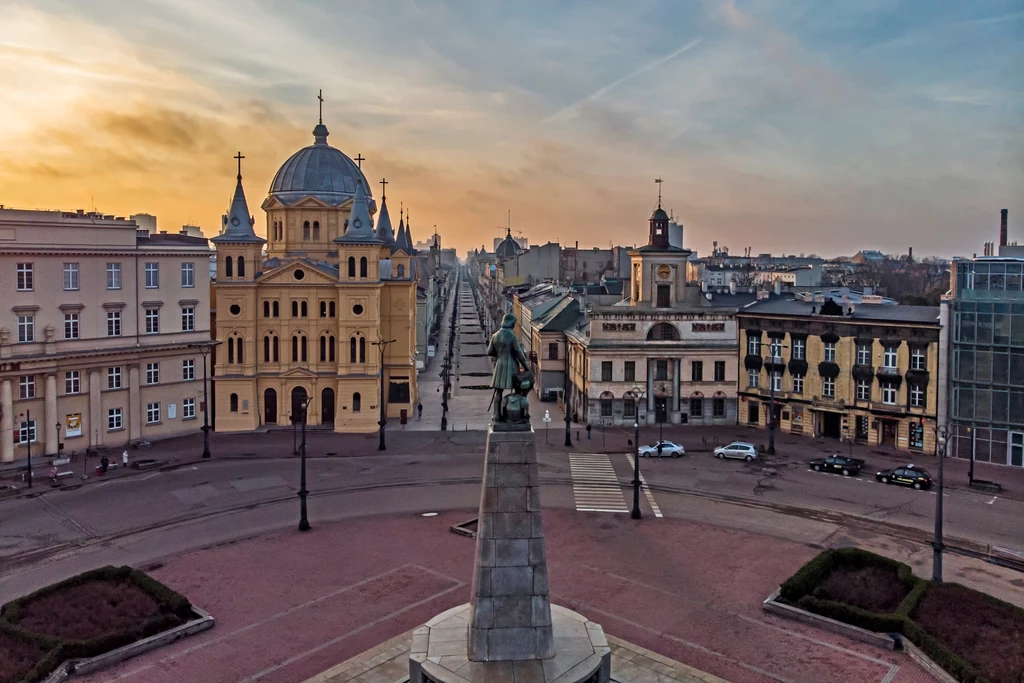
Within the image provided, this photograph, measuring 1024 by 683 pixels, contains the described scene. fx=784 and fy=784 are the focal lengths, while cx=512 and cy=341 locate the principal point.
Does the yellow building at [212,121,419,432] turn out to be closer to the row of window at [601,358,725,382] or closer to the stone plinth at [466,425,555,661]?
the row of window at [601,358,725,382]

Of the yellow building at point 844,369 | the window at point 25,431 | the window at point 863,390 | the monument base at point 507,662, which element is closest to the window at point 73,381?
the window at point 25,431

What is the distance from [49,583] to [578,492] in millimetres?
24627

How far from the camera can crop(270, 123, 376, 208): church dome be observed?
6838 cm

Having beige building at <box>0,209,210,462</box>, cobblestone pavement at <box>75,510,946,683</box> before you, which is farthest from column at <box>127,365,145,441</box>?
cobblestone pavement at <box>75,510,946,683</box>

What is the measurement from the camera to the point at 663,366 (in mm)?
62594

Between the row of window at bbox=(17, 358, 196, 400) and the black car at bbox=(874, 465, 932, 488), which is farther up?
the row of window at bbox=(17, 358, 196, 400)

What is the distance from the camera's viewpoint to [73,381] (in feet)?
169

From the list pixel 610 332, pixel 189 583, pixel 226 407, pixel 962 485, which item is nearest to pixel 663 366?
pixel 610 332

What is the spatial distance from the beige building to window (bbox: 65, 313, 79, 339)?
0.19 ft

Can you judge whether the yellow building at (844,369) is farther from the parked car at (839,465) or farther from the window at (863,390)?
the parked car at (839,465)

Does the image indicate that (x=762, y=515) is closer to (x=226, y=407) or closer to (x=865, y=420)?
(x=865, y=420)

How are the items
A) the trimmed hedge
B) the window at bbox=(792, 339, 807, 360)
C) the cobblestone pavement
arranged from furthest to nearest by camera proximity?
the window at bbox=(792, 339, 807, 360)
the cobblestone pavement
the trimmed hedge

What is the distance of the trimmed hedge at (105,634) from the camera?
22.8m

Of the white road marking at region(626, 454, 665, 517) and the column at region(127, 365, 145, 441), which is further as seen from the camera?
the column at region(127, 365, 145, 441)
